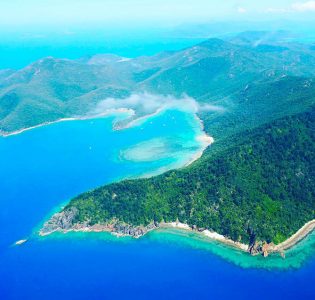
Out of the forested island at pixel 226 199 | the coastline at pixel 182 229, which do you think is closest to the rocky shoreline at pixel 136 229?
the coastline at pixel 182 229

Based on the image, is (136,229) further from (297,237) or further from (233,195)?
(297,237)

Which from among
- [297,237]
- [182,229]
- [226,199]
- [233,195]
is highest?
[233,195]

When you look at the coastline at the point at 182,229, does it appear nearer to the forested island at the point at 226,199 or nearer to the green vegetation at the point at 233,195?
the forested island at the point at 226,199

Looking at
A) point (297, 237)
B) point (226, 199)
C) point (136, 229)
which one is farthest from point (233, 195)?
point (136, 229)

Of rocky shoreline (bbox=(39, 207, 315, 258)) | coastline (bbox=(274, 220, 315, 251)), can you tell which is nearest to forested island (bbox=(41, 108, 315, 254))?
rocky shoreline (bbox=(39, 207, 315, 258))

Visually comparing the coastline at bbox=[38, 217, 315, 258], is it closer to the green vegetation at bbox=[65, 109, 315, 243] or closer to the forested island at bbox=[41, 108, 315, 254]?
the forested island at bbox=[41, 108, 315, 254]

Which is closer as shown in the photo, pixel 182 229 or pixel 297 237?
pixel 297 237

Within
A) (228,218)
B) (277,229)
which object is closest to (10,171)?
(228,218)
